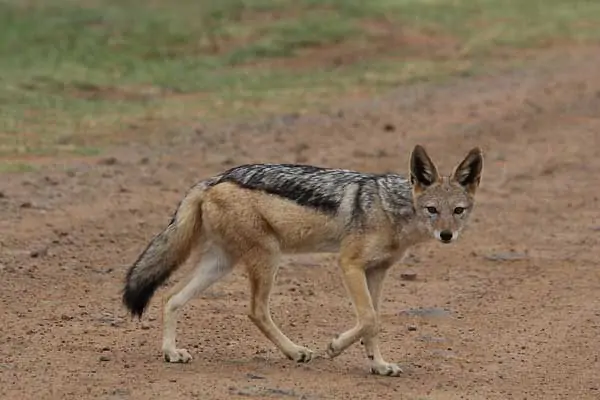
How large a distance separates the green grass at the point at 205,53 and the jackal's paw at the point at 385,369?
7.90 meters

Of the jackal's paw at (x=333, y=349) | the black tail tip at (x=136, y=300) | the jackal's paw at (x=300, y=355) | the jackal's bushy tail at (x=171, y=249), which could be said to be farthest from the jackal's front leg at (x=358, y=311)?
the black tail tip at (x=136, y=300)

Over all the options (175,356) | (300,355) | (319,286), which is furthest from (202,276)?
(319,286)

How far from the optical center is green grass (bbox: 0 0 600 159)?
716 inches

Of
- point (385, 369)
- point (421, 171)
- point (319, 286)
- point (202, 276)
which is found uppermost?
Answer: point (421, 171)

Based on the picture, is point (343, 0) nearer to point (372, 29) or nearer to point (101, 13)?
point (372, 29)

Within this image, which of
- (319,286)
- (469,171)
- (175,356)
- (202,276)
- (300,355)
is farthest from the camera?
(319,286)

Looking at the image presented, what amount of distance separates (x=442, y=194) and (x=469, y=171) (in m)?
0.25

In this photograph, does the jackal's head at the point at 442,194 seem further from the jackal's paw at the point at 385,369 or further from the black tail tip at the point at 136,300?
the black tail tip at the point at 136,300

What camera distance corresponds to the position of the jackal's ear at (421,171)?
27.7ft

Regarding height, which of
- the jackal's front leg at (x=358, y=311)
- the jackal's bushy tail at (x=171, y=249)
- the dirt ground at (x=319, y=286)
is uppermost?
the jackal's bushy tail at (x=171, y=249)

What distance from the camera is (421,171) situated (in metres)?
8.46

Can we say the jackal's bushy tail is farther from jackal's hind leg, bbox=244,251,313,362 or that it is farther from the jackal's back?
jackal's hind leg, bbox=244,251,313,362

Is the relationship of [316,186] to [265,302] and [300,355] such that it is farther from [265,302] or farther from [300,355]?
[300,355]

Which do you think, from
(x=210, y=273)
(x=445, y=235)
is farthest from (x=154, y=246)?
(x=445, y=235)
